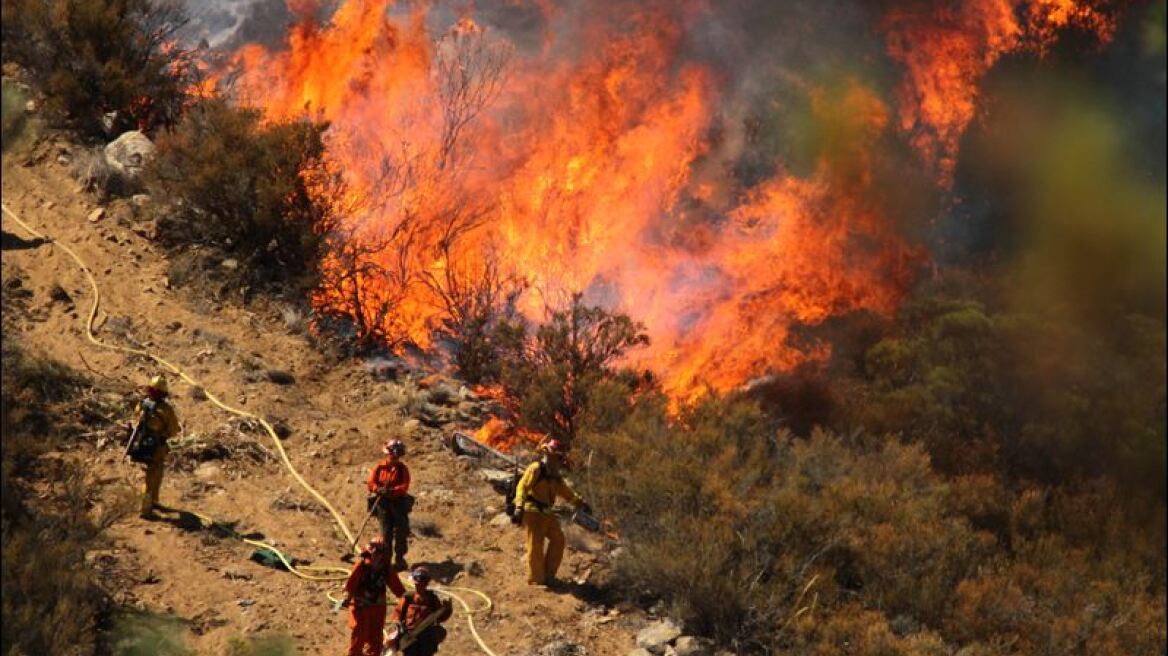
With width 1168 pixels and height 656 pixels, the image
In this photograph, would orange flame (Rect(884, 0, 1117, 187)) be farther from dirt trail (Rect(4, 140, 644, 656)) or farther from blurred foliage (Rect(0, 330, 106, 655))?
blurred foliage (Rect(0, 330, 106, 655))

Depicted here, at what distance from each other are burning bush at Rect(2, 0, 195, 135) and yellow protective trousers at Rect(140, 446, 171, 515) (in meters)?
10.1

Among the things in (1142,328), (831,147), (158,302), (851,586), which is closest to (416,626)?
(851,586)

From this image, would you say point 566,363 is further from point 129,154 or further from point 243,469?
point 129,154

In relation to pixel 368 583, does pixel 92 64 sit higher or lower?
higher

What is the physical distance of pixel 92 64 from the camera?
69.3ft

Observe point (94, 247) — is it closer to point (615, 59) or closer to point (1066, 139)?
point (615, 59)

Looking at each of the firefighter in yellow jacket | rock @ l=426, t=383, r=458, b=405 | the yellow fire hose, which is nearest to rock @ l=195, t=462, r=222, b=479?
the yellow fire hose

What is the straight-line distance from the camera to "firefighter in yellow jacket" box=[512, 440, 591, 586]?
42.0 feet

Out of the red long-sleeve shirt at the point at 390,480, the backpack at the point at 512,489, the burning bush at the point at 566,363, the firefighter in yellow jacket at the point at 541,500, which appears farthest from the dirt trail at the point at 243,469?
the burning bush at the point at 566,363

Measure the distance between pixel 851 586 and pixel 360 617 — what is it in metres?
7.00

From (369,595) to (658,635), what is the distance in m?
3.87

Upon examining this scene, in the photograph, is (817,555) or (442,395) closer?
(817,555)

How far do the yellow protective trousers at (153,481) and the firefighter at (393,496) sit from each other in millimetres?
2210

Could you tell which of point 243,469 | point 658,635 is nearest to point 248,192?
point 243,469
